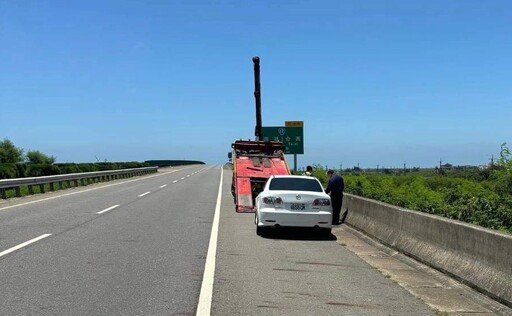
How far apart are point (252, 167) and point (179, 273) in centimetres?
1340

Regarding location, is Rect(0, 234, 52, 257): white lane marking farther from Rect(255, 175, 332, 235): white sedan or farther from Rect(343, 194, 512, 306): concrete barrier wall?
Rect(343, 194, 512, 306): concrete barrier wall

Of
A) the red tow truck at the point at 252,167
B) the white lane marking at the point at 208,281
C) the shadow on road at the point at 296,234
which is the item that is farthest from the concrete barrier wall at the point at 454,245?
the red tow truck at the point at 252,167

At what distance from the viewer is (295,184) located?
13.5 meters

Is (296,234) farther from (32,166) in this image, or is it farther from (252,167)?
(32,166)

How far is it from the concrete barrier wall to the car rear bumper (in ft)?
4.56

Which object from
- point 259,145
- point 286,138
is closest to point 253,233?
point 259,145

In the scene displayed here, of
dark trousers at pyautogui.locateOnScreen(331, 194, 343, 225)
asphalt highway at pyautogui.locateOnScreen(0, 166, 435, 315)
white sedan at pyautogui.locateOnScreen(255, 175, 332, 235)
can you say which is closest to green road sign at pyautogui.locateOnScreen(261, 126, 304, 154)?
dark trousers at pyautogui.locateOnScreen(331, 194, 343, 225)

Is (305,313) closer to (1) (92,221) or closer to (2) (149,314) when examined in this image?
(2) (149,314)

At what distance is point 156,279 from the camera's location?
773 centimetres

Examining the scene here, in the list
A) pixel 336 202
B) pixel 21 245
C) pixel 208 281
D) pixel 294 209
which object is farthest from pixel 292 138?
pixel 208 281

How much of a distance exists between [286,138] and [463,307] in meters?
31.5

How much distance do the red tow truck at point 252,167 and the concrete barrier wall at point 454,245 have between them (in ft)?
23.1

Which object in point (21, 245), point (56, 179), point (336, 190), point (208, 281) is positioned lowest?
point (208, 281)

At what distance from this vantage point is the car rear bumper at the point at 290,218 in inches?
490
